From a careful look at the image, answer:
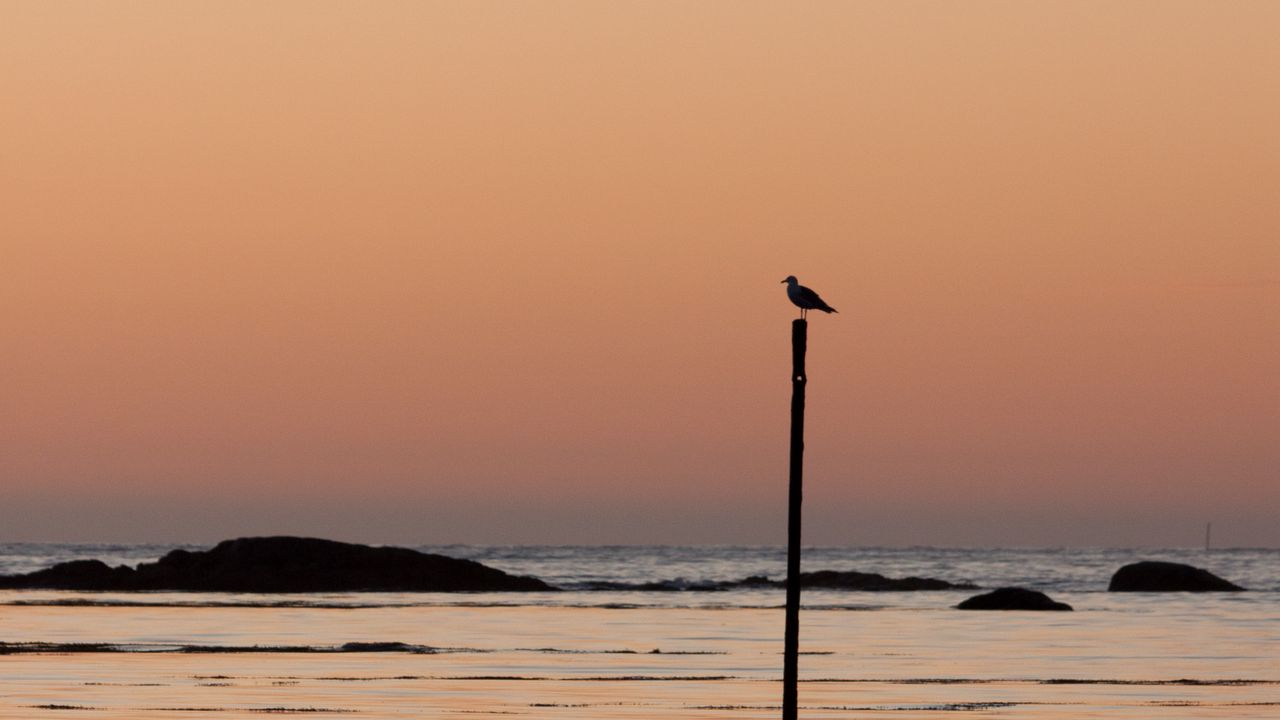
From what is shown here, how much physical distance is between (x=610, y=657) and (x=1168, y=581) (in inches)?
2126

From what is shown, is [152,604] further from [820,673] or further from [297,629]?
[820,673]

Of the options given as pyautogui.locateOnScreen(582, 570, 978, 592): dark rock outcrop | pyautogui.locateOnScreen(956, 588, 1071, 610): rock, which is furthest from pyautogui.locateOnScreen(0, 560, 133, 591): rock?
pyautogui.locateOnScreen(956, 588, 1071, 610): rock

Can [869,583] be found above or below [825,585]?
above

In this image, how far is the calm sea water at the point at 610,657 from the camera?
39.2 m

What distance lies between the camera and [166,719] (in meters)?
35.6

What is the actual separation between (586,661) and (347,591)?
47.0m

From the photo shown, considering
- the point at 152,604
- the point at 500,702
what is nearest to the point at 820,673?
the point at 500,702

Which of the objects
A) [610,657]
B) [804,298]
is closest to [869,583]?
[610,657]

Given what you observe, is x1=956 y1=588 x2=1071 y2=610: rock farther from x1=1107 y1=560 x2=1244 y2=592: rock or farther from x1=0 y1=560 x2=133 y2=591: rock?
x1=0 y1=560 x2=133 y2=591: rock

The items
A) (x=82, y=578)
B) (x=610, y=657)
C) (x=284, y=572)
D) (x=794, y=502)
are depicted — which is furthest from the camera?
(x=82, y=578)

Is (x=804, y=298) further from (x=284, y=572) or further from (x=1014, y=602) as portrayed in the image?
(x=284, y=572)

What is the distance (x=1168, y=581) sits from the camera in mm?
100125

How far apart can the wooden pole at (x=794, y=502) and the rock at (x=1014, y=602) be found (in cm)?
5129

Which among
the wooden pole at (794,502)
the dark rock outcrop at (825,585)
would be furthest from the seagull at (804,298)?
the dark rock outcrop at (825,585)
